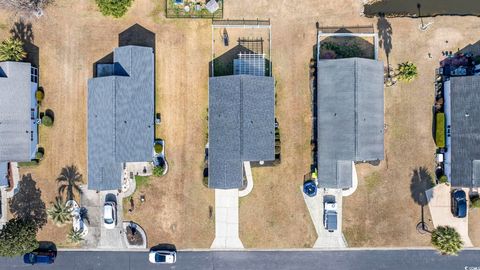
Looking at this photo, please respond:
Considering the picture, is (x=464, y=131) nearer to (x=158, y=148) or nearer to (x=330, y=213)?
(x=330, y=213)

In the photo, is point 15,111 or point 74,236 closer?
point 15,111

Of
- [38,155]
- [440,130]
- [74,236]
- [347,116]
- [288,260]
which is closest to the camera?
[347,116]

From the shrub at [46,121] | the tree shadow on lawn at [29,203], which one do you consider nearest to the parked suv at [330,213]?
the tree shadow on lawn at [29,203]

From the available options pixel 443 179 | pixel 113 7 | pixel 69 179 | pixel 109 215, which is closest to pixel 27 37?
pixel 113 7

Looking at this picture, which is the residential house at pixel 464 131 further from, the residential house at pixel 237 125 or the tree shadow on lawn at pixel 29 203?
the tree shadow on lawn at pixel 29 203

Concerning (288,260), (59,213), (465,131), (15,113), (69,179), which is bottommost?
(288,260)

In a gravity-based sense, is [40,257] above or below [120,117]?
below

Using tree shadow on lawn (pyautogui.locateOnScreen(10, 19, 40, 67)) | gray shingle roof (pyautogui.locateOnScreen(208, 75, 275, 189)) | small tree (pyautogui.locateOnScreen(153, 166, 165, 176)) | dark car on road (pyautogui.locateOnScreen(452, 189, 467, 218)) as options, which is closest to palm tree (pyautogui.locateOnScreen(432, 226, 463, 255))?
dark car on road (pyautogui.locateOnScreen(452, 189, 467, 218))

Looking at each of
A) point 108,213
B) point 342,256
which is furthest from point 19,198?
point 342,256

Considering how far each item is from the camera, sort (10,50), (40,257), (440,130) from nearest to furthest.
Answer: (10,50)
(440,130)
(40,257)

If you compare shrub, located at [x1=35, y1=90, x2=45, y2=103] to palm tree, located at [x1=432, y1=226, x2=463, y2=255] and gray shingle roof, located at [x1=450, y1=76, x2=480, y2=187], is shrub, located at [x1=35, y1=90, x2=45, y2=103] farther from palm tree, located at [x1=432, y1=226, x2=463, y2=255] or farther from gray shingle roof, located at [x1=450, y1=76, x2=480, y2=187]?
palm tree, located at [x1=432, y1=226, x2=463, y2=255]
